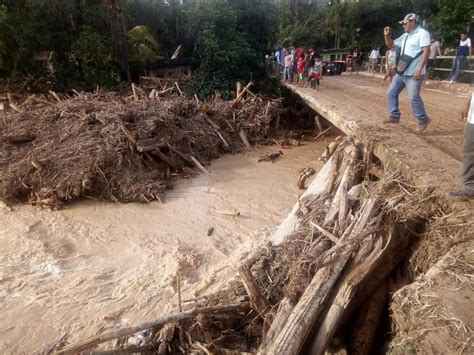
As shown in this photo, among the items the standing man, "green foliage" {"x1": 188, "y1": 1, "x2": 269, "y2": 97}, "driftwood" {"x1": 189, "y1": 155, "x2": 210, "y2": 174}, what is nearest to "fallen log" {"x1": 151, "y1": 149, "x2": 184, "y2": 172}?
"driftwood" {"x1": 189, "y1": 155, "x2": 210, "y2": 174}

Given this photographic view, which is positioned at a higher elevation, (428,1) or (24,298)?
(428,1)

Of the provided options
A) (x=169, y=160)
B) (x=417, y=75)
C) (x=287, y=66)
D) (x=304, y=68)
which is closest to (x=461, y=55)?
(x=304, y=68)

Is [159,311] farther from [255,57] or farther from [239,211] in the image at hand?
[255,57]

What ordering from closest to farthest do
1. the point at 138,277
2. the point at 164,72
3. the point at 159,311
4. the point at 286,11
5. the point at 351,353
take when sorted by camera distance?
the point at 351,353
the point at 159,311
the point at 138,277
the point at 164,72
the point at 286,11

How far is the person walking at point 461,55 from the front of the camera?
12.4 m

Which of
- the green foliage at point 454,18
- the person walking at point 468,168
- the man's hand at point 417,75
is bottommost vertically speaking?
the person walking at point 468,168

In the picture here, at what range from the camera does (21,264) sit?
19.6ft

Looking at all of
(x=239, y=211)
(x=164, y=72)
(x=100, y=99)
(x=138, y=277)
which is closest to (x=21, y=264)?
(x=138, y=277)

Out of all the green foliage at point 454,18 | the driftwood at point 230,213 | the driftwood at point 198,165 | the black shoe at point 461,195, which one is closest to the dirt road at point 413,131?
the black shoe at point 461,195

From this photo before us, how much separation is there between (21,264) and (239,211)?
14.0ft

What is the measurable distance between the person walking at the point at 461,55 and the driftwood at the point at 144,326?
13172mm

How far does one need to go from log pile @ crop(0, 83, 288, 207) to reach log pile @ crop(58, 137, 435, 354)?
5191 mm

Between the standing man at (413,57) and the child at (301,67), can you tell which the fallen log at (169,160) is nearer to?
the standing man at (413,57)

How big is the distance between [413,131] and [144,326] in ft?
18.1
